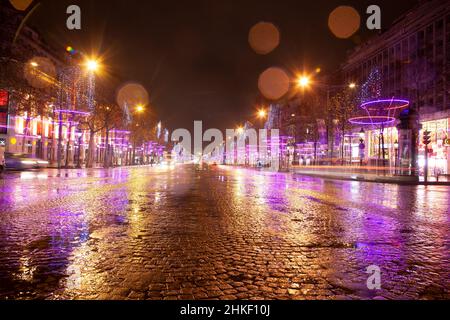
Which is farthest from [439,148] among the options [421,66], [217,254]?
[217,254]

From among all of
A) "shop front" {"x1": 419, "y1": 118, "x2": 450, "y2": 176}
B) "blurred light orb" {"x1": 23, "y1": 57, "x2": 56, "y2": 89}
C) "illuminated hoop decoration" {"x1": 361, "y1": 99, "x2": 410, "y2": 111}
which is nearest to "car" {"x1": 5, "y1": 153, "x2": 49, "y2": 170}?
"blurred light orb" {"x1": 23, "y1": 57, "x2": 56, "y2": 89}

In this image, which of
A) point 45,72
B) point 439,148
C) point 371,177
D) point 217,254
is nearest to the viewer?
point 217,254

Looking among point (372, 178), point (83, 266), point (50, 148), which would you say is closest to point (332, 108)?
point (372, 178)

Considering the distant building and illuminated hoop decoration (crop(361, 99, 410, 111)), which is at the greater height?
the distant building

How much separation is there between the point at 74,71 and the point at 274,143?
38.7 m

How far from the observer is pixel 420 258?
5430 millimetres

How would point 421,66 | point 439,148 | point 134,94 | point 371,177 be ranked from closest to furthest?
point 371,177
point 421,66
point 439,148
point 134,94

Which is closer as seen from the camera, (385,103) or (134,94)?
(385,103)

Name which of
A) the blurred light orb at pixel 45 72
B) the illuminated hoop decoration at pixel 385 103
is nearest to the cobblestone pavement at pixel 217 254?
the illuminated hoop decoration at pixel 385 103

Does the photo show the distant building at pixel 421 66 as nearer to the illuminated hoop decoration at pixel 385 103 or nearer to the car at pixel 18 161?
the illuminated hoop decoration at pixel 385 103

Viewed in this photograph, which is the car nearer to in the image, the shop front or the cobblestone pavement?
the cobblestone pavement

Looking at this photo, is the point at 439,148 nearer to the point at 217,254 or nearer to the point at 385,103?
the point at 385,103

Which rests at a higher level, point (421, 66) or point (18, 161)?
point (421, 66)
